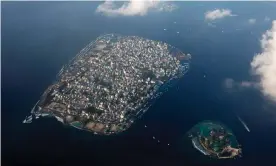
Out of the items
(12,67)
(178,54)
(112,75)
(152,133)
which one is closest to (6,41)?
(12,67)

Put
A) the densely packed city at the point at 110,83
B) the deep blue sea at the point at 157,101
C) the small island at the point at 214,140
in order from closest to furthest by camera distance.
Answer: the deep blue sea at the point at 157,101, the small island at the point at 214,140, the densely packed city at the point at 110,83

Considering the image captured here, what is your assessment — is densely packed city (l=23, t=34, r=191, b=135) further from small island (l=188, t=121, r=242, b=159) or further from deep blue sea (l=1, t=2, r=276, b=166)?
small island (l=188, t=121, r=242, b=159)

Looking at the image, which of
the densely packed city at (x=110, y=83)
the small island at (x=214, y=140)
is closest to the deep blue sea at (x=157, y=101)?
the small island at (x=214, y=140)

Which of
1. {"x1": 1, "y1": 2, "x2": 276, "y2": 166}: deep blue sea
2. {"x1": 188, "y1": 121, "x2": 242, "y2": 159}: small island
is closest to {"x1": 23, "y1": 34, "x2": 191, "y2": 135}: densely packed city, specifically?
{"x1": 1, "y1": 2, "x2": 276, "y2": 166}: deep blue sea

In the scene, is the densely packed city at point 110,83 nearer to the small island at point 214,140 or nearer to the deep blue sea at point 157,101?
the deep blue sea at point 157,101

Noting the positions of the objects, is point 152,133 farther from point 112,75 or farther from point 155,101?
point 112,75

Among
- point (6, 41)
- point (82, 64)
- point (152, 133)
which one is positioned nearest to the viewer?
point (152, 133)

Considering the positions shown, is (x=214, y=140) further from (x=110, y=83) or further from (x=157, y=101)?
(x=110, y=83)
